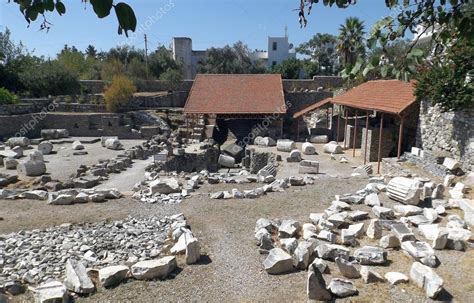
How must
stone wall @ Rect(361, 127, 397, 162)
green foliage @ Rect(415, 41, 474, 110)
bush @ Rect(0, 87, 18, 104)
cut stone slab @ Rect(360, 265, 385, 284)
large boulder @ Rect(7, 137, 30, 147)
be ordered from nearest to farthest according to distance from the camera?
cut stone slab @ Rect(360, 265, 385, 284)
green foliage @ Rect(415, 41, 474, 110)
stone wall @ Rect(361, 127, 397, 162)
large boulder @ Rect(7, 137, 30, 147)
bush @ Rect(0, 87, 18, 104)

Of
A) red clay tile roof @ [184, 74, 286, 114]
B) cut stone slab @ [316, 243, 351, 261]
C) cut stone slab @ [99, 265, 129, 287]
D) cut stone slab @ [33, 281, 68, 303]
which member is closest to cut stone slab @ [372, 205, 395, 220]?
cut stone slab @ [316, 243, 351, 261]

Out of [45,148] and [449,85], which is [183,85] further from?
[449,85]

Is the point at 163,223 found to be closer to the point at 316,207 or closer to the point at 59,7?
the point at 316,207

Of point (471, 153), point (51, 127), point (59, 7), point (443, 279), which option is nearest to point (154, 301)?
point (443, 279)

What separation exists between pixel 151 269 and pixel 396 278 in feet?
13.7

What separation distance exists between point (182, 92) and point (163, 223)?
3033 centimetres

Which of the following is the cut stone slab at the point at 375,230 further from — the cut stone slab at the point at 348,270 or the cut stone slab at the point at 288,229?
the cut stone slab at the point at 348,270

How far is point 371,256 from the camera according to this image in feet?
22.2

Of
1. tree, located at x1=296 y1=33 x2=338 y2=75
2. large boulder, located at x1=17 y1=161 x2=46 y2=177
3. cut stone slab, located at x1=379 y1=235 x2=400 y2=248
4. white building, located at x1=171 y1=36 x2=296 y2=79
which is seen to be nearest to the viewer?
cut stone slab, located at x1=379 y1=235 x2=400 y2=248

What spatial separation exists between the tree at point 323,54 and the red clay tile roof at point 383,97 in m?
28.1

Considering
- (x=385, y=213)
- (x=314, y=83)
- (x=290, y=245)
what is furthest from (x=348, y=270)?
(x=314, y=83)

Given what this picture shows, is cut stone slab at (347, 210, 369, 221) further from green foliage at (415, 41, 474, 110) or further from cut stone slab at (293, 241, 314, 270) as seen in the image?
green foliage at (415, 41, 474, 110)

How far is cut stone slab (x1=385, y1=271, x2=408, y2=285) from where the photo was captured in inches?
239

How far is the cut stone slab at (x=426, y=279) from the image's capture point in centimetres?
559
